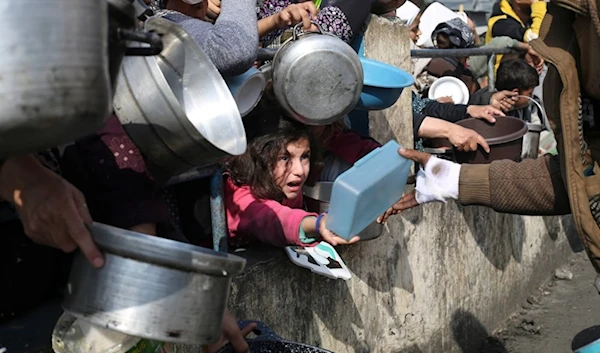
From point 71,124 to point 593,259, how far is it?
187cm

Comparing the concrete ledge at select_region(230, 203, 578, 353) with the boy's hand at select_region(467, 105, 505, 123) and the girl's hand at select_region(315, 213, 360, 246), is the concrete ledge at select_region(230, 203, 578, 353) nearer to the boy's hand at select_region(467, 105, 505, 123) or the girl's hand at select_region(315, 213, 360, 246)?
the girl's hand at select_region(315, 213, 360, 246)

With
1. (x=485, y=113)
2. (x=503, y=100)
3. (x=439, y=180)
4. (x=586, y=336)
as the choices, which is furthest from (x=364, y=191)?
(x=503, y=100)

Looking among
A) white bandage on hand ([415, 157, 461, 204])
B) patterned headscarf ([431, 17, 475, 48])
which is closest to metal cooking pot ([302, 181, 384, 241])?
white bandage on hand ([415, 157, 461, 204])

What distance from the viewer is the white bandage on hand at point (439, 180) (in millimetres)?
2943

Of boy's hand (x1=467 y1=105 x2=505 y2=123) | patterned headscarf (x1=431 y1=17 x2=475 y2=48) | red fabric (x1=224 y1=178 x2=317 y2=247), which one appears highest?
red fabric (x1=224 y1=178 x2=317 y2=247)

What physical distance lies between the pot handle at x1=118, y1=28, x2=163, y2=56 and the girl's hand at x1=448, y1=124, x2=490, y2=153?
2.66 m

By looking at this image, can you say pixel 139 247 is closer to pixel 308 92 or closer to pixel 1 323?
pixel 1 323

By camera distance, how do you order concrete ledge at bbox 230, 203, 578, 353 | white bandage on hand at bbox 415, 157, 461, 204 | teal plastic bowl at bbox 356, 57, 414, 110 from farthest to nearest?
teal plastic bowl at bbox 356, 57, 414, 110
concrete ledge at bbox 230, 203, 578, 353
white bandage on hand at bbox 415, 157, 461, 204

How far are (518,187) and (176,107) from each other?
1.57m

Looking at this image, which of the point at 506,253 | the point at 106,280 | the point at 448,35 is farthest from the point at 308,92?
the point at 448,35

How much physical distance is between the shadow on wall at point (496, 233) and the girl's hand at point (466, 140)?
2.25ft

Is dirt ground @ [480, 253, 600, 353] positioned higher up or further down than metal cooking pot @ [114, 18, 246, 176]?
further down

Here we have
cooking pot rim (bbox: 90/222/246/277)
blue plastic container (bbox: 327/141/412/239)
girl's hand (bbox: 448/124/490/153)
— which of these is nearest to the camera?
cooking pot rim (bbox: 90/222/246/277)

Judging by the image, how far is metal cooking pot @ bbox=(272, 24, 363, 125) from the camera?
295cm
